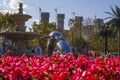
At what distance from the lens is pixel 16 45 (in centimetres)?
1939

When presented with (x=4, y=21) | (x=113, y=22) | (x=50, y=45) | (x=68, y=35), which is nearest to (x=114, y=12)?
(x=113, y=22)

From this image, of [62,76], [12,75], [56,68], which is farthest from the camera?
[56,68]

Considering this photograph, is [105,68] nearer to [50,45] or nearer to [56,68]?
[56,68]

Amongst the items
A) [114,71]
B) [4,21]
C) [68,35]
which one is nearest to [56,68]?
[114,71]

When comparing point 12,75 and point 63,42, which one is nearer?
point 12,75

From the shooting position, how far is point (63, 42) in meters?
19.0

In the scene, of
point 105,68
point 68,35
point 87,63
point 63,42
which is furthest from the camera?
point 68,35

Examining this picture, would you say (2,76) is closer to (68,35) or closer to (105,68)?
(105,68)

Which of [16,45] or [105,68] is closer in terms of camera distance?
[105,68]

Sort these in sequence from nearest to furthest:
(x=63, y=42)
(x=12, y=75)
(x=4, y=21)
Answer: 1. (x=12, y=75)
2. (x=63, y=42)
3. (x=4, y=21)

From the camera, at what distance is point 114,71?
598cm

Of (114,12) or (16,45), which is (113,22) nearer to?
(114,12)

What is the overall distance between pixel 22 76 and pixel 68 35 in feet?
284

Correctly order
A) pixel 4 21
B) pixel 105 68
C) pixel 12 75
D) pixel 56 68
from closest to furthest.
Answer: pixel 12 75 < pixel 56 68 < pixel 105 68 < pixel 4 21
